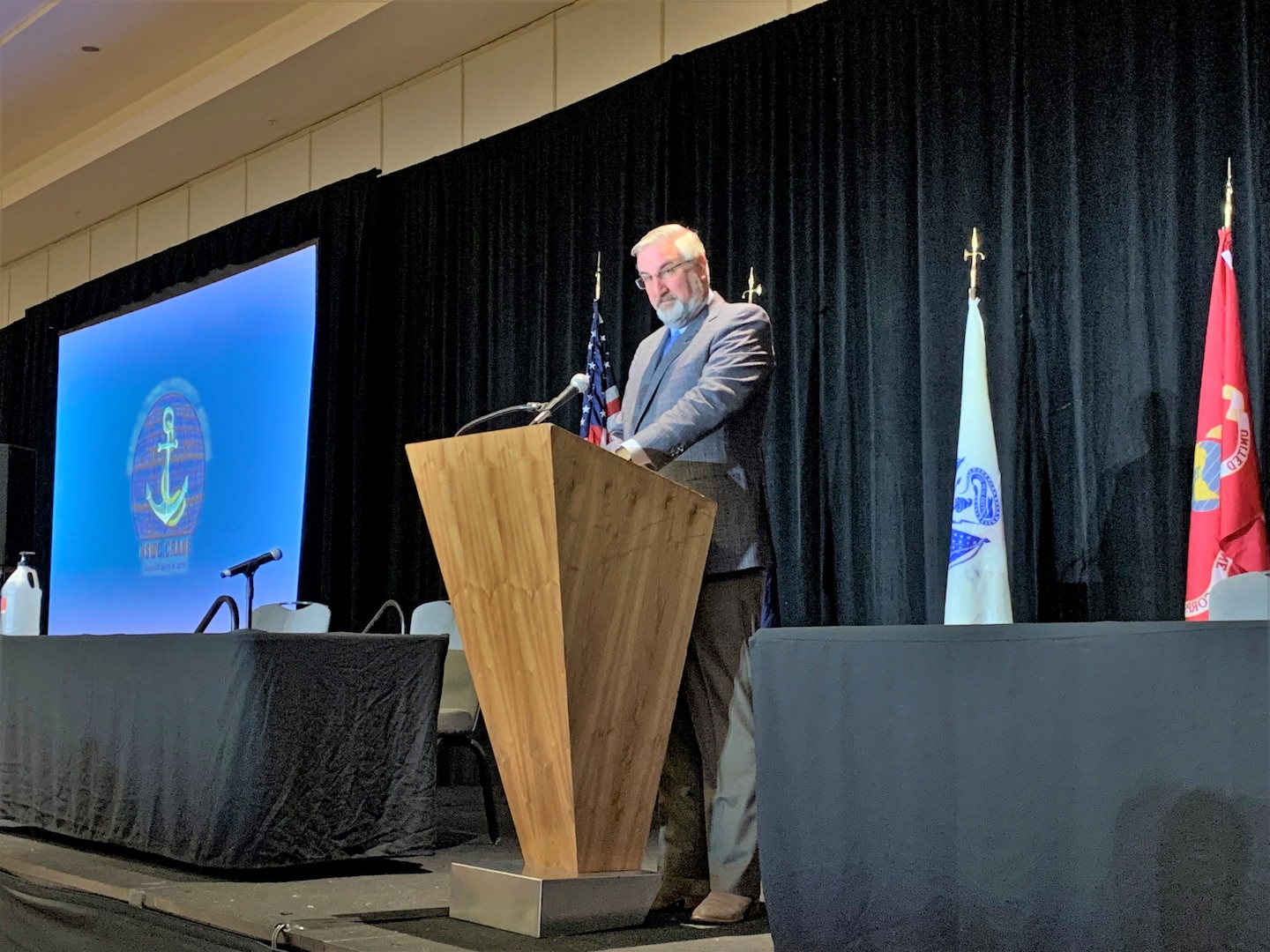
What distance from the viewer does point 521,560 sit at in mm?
2400

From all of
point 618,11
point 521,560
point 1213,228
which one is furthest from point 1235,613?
point 618,11

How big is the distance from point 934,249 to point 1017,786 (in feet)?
10.5

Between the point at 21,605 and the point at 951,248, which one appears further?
the point at 951,248

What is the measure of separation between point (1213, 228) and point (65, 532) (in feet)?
25.7

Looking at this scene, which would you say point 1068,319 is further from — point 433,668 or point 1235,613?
point 433,668

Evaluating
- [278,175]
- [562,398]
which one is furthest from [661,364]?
[278,175]

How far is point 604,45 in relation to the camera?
621cm

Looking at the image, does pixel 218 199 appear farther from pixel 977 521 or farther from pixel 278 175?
pixel 977 521

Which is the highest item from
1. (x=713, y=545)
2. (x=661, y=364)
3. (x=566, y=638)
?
(x=661, y=364)

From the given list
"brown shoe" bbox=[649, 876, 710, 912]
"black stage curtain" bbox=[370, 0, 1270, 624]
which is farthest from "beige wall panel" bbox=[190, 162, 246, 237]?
"brown shoe" bbox=[649, 876, 710, 912]

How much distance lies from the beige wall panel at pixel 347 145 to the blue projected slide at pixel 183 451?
1.71 ft

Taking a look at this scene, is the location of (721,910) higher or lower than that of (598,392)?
lower

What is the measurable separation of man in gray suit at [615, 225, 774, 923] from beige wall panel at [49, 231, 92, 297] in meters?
8.32

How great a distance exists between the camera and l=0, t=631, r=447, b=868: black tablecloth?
3.13 meters
